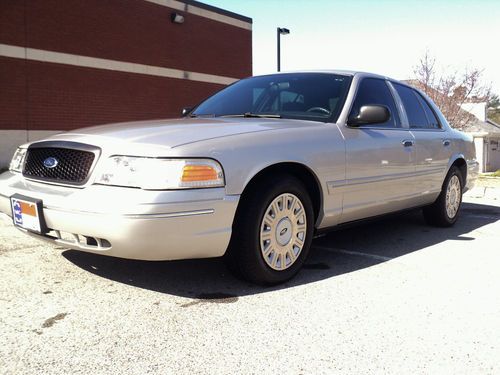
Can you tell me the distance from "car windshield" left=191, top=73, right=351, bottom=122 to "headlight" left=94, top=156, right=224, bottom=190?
52.1 inches

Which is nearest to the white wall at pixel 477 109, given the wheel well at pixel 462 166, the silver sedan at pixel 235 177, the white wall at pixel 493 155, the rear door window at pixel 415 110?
the white wall at pixel 493 155

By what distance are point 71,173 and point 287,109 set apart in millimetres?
1909

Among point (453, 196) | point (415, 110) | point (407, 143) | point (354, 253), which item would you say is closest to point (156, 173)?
point (354, 253)

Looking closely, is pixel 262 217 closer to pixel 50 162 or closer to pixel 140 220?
pixel 140 220

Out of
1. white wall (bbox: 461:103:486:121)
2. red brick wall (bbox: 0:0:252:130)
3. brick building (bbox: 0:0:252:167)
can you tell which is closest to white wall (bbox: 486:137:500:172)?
white wall (bbox: 461:103:486:121)

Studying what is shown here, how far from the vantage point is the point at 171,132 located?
3.22 m

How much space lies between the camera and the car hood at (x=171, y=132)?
3049mm

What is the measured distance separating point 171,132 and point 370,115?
65.7 inches

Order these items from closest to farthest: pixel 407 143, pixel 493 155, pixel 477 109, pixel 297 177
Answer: pixel 297 177
pixel 407 143
pixel 493 155
pixel 477 109

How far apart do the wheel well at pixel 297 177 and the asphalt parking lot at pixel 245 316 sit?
58 centimetres

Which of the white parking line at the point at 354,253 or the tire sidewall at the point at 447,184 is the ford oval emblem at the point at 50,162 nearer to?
the white parking line at the point at 354,253

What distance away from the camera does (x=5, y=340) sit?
2494 mm

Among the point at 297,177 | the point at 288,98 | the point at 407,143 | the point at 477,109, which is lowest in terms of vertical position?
the point at 297,177

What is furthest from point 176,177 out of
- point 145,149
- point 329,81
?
point 329,81
